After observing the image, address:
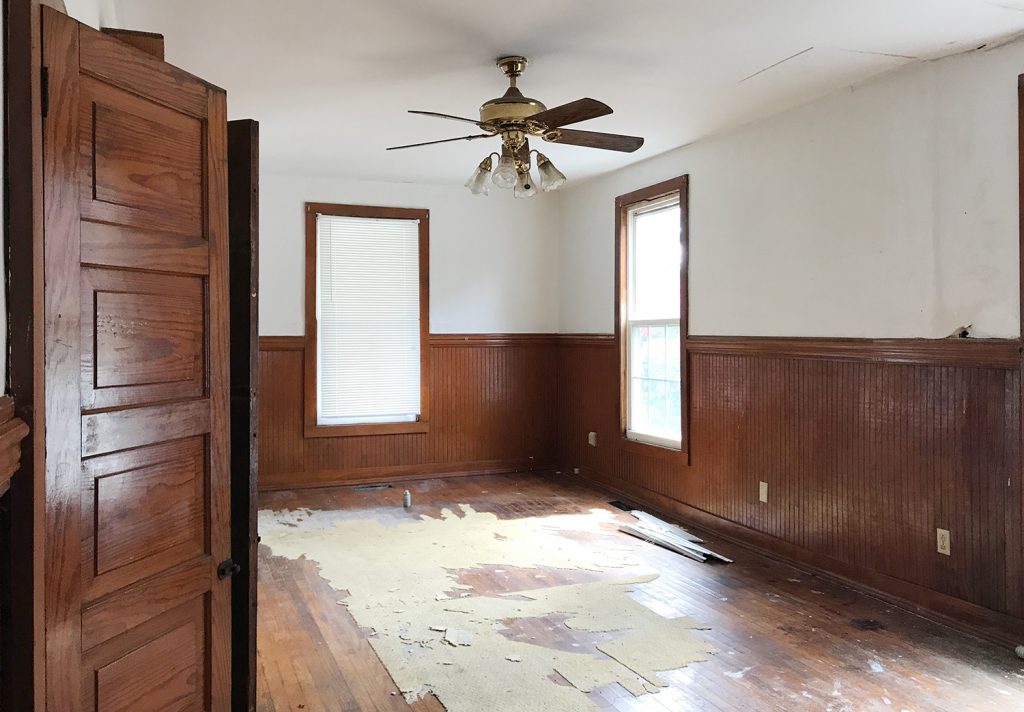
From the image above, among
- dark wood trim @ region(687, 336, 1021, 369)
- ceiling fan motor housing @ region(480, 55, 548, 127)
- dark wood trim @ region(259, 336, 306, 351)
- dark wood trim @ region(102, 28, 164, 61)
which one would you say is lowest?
dark wood trim @ region(687, 336, 1021, 369)

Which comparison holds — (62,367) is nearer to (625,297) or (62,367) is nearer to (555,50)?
(555,50)

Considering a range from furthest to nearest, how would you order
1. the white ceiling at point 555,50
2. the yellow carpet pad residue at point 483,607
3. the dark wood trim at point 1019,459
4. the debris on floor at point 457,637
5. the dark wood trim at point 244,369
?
the debris on floor at point 457,637 < the dark wood trim at point 1019,459 < the white ceiling at point 555,50 < the yellow carpet pad residue at point 483,607 < the dark wood trim at point 244,369

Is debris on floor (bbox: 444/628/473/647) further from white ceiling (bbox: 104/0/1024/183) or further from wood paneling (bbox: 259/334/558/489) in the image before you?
wood paneling (bbox: 259/334/558/489)

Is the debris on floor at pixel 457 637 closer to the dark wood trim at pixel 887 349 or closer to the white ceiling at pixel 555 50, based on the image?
the dark wood trim at pixel 887 349

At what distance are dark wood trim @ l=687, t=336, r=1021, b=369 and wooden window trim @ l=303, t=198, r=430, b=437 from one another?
8.82 ft

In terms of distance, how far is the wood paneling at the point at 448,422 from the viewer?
6355 millimetres

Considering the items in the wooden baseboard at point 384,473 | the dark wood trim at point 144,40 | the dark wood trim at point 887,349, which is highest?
the dark wood trim at point 144,40

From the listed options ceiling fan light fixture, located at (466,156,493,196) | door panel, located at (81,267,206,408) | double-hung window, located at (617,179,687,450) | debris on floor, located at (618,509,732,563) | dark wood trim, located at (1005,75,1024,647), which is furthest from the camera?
double-hung window, located at (617,179,687,450)

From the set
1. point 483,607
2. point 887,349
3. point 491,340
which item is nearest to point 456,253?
point 491,340

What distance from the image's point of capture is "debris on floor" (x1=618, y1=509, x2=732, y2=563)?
4.46m

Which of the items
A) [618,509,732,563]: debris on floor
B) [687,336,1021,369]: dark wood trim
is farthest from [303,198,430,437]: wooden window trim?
[687,336,1021,369]: dark wood trim

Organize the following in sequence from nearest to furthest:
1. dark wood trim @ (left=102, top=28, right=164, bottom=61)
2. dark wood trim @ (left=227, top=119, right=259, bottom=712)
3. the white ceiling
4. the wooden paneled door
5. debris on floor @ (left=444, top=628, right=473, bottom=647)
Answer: the wooden paneled door, dark wood trim @ (left=102, top=28, right=164, bottom=61), dark wood trim @ (left=227, top=119, right=259, bottom=712), the white ceiling, debris on floor @ (left=444, top=628, right=473, bottom=647)

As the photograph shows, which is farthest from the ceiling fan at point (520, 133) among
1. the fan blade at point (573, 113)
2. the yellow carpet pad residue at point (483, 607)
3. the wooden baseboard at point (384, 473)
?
the wooden baseboard at point (384, 473)

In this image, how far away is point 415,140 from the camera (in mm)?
5141
